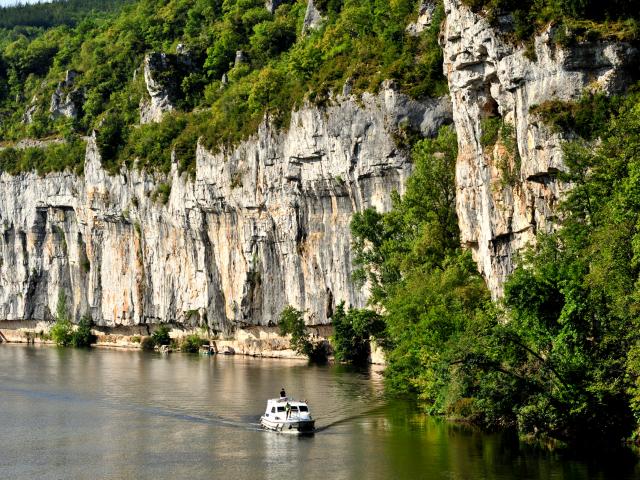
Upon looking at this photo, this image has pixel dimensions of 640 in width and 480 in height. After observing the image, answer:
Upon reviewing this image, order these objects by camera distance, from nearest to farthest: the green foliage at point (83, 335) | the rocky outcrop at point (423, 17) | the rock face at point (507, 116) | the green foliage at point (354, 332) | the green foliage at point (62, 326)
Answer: the rock face at point (507, 116)
the green foliage at point (354, 332)
the rocky outcrop at point (423, 17)
the green foliage at point (83, 335)
the green foliage at point (62, 326)

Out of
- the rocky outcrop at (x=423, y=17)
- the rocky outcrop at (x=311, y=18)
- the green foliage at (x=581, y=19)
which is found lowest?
the green foliage at (x=581, y=19)

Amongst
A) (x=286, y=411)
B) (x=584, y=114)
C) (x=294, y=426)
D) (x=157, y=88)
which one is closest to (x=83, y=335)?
(x=157, y=88)

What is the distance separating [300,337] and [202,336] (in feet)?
51.5

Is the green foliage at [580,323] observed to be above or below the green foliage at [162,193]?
below

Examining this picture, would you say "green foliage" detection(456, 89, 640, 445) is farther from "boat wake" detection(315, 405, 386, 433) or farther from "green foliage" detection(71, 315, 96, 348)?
"green foliage" detection(71, 315, 96, 348)

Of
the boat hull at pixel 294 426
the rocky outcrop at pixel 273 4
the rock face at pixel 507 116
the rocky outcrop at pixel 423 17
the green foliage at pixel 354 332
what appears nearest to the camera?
the rock face at pixel 507 116

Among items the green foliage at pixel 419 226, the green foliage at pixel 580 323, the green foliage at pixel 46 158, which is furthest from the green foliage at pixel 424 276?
the green foliage at pixel 46 158

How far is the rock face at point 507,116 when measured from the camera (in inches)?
1751

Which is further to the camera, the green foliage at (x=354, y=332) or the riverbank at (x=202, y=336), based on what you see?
the riverbank at (x=202, y=336)

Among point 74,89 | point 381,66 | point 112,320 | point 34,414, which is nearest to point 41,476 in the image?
point 34,414

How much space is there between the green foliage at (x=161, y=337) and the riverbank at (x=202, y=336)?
1.90ft

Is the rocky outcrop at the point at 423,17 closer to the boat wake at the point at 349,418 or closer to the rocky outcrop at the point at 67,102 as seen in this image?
the boat wake at the point at 349,418

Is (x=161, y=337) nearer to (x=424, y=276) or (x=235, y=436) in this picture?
(x=424, y=276)

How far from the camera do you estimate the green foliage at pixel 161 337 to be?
324 ft
